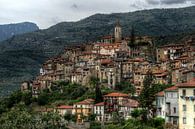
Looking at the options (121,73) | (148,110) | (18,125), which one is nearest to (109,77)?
(121,73)

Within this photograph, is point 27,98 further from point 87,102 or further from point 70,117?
point 87,102

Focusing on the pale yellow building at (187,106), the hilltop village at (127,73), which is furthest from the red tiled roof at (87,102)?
the pale yellow building at (187,106)

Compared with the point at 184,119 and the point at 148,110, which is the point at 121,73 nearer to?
the point at 148,110

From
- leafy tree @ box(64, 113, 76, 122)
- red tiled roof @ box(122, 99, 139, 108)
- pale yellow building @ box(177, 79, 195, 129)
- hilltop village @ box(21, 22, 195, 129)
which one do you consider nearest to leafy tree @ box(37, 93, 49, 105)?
hilltop village @ box(21, 22, 195, 129)

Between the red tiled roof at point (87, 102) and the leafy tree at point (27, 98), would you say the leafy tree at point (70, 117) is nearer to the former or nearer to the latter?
the red tiled roof at point (87, 102)

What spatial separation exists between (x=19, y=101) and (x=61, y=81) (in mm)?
10140

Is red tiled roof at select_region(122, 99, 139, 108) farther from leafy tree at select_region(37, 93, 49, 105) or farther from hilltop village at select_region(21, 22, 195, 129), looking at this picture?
leafy tree at select_region(37, 93, 49, 105)

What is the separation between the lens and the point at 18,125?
65.9 m

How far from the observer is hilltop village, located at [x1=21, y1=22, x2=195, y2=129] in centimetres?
6775

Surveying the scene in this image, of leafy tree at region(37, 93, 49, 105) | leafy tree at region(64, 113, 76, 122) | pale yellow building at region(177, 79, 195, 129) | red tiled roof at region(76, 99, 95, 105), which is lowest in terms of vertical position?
leafy tree at region(64, 113, 76, 122)

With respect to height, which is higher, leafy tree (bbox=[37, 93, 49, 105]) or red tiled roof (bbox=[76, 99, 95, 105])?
red tiled roof (bbox=[76, 99, 95, 105])

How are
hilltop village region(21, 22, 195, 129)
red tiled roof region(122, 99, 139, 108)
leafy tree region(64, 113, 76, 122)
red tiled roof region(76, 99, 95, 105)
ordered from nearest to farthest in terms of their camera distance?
hilltop village region(21, 22, 195, 129), red tiled roof region(122, 99, 139, 108), leafy tree region(64, 113, 76, 122), red tiled roof region(76, 99, 95, 105)

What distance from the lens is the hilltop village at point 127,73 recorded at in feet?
222

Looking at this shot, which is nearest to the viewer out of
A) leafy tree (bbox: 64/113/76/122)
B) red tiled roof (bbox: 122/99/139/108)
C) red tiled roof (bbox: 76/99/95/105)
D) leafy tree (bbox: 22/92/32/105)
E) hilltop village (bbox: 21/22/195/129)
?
hilltop village (bbox: 21/22/195/129)
